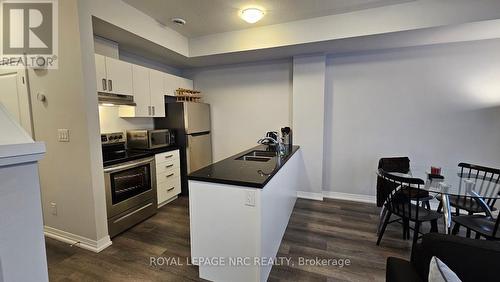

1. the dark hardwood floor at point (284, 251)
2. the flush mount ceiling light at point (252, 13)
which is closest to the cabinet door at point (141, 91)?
the dark hardwood floor at point (284, 251)

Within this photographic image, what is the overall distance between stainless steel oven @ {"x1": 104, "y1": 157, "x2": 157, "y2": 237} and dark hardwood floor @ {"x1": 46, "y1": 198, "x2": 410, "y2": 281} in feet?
0.46

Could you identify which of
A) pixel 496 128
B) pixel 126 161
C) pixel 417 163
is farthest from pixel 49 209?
pixel 496 128

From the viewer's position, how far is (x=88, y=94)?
220 cm

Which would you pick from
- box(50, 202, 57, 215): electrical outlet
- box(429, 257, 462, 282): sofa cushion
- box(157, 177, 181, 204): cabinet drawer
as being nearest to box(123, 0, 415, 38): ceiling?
box(157, 177, 181, 204): cabinet drawer

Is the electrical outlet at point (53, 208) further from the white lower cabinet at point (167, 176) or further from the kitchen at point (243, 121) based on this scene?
the white lower cabinet at point (167, 176)

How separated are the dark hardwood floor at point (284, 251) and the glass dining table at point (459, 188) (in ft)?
1.98

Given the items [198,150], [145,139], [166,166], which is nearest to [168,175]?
[166,166]

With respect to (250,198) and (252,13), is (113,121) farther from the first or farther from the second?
(250,198)

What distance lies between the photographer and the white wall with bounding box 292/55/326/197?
358 centimetres

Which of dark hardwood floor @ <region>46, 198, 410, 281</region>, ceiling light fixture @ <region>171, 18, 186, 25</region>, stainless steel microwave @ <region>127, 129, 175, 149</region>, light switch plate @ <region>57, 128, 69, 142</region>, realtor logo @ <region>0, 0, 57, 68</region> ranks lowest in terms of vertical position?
dark hardwood floor @ <region>46, 198, 410, 281</region>

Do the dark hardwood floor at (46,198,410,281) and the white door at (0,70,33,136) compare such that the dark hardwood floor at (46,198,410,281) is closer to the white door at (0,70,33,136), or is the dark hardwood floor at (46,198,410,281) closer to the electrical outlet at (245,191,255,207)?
the electrical outlet at (245,191,255,207)

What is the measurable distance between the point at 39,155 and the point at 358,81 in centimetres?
384

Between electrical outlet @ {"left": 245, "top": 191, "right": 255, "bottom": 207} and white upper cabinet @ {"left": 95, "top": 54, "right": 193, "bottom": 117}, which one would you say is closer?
electrical outlet @ {"left": 245, "top": 191, "right": 255, "bottom": 207}

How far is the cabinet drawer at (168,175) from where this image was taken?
129 inches
